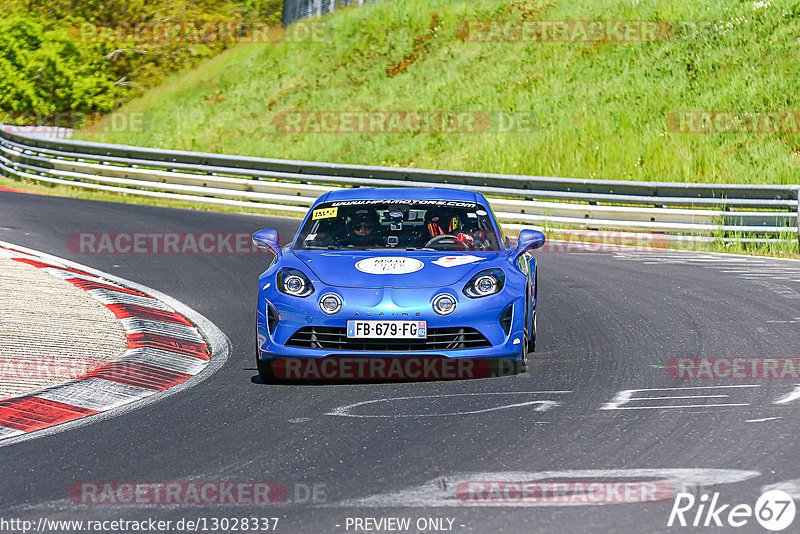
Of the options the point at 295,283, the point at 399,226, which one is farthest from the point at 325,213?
the point at 295,283

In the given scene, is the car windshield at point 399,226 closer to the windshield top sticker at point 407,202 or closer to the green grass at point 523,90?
the windshield top sticker at point 407,202

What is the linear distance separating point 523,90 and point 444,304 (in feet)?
79.3

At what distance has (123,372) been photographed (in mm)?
8156

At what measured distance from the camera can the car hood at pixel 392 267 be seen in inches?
302

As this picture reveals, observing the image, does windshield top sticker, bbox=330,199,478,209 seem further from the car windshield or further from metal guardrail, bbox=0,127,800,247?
metal guardrail, bbox=0,127,800,247

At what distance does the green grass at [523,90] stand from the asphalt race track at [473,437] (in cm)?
1424

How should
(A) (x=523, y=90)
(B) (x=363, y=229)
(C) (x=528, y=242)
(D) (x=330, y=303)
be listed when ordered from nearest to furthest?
(D) (x=330, y=303), (C) (x=528, y=242), (B) (x=363, y=229), (A) (x=523, y=90)

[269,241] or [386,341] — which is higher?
[269,241]

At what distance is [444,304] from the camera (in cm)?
757

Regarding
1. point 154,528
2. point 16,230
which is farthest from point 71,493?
point 16,230

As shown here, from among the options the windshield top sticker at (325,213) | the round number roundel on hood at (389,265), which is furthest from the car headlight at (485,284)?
the windshield top sticker at (325,213)

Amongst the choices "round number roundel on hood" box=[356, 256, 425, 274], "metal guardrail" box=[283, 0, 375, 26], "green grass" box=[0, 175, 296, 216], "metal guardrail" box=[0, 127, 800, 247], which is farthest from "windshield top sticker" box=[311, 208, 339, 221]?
"metal guardrail" box=[283, 0, 375, 26]

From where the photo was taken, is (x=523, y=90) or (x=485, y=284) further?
(x=523, y=90)

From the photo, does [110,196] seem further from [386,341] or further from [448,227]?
[386,341]
